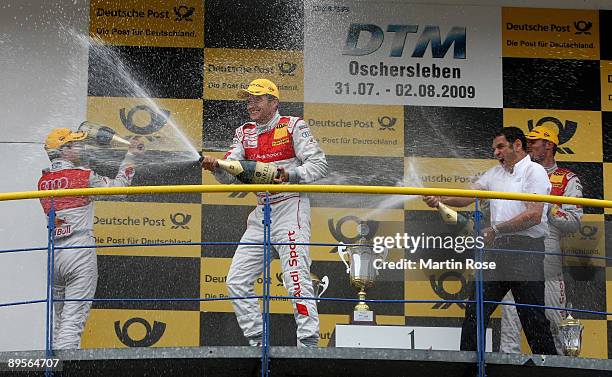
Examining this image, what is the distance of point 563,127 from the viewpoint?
35.3 feet

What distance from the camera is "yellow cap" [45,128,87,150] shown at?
9.80 m

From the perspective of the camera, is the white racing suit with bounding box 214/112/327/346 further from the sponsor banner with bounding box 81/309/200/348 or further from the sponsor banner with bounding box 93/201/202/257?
the sponsor banner with bounding box 81/309/200/348

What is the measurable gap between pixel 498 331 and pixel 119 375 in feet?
6.73

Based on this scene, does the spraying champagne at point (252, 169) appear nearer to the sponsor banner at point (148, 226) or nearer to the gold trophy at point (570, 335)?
the sponsor banner at point (148, 226)

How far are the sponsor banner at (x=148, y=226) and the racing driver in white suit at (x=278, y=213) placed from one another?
0.89 meters

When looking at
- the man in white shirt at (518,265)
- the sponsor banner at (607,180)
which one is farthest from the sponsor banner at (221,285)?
the sponsor banner at (607,180)

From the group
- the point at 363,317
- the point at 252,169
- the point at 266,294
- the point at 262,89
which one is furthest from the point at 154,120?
the point at 266,294

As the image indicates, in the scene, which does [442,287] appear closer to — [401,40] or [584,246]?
[584,246]

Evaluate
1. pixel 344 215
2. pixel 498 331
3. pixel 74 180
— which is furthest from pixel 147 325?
pixel 498 331

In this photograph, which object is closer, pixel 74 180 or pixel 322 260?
pixel 322 260

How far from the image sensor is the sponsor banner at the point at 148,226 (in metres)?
9.52

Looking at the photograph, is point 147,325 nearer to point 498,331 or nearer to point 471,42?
point 498,331

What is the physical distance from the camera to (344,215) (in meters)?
8.38

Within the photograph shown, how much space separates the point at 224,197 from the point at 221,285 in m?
0.67
